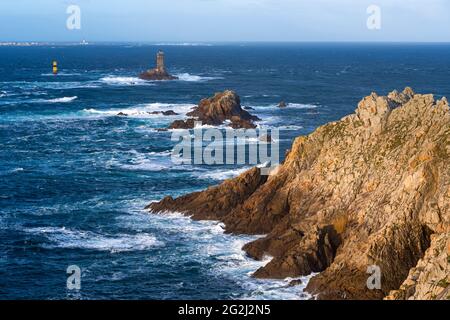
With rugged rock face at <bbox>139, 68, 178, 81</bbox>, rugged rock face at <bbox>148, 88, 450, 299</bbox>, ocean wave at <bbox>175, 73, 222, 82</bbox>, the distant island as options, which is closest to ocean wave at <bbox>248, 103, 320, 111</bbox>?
ocean wave at <bbox>175, 73, 222, 82</bbox>

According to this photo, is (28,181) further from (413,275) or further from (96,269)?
(413,275)

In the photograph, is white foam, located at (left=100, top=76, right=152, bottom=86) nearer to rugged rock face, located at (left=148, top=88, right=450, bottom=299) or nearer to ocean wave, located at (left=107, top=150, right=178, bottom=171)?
ocean wave, located at (left=107, top=150, right=178, bottom=171)

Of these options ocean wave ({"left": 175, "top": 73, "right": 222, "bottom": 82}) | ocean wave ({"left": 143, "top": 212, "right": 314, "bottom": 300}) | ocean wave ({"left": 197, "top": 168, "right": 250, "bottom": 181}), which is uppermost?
ocean wave ({"left": 175, "top": 73, "right": 222, "bottom": 82})

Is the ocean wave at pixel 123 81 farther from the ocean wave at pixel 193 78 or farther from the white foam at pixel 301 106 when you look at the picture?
the white foam at pixel 301 106

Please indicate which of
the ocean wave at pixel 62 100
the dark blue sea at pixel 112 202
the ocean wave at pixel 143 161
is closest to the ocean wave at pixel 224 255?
the dark blue sea at pixel 112 202

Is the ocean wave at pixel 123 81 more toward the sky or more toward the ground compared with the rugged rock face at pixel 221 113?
more toward the sky

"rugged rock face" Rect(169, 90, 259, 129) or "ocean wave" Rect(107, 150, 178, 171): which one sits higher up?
"rugged rock face" Rect(169, 90, 259, 129)

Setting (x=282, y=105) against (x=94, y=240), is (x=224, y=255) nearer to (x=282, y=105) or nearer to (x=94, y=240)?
(x=94, y=240)
